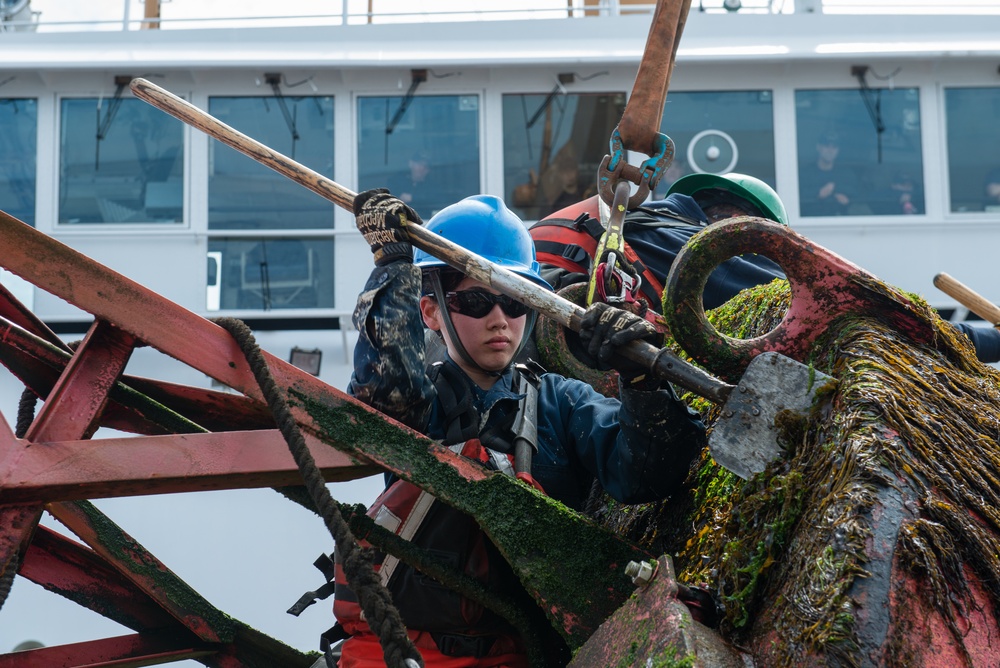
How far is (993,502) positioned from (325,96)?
937 centimetres

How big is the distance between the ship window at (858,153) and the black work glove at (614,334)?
8.84 m

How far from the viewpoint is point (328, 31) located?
10.7m

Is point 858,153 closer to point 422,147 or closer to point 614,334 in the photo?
point 422,147

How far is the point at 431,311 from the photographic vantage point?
321 centimetres

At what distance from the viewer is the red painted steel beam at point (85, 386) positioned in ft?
8.13

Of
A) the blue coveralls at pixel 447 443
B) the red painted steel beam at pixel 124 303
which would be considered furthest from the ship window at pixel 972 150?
the red painted steel beam at pixel 124 303

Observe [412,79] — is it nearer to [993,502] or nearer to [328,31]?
[328,31]

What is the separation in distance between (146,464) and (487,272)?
926mm

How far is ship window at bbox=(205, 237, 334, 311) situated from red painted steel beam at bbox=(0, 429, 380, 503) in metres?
7.99

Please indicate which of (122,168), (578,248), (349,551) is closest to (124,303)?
(349,551)

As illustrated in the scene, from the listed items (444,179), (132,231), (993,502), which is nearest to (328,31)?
(444,179)

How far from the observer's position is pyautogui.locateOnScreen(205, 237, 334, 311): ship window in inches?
407

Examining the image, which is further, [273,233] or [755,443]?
[273,233]

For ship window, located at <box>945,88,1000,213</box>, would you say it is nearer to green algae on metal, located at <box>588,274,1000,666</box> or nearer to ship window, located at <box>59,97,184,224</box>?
ship window, located at <box>59,97,184,224</box>
